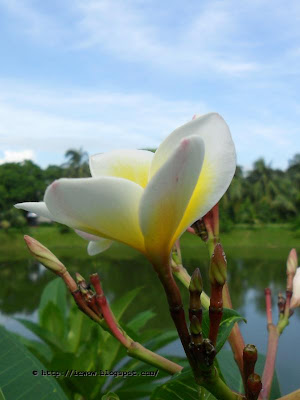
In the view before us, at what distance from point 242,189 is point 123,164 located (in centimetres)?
1348

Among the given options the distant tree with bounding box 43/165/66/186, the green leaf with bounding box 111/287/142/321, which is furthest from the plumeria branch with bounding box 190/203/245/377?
the distant tree with bounding box 43/165/66/186

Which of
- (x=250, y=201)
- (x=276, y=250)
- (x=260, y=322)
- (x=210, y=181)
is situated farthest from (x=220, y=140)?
(x=250, y=201)

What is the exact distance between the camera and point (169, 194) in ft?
0.62

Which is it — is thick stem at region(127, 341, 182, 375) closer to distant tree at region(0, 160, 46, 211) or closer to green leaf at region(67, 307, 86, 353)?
green leaf at region(67, 307, 86, 353)

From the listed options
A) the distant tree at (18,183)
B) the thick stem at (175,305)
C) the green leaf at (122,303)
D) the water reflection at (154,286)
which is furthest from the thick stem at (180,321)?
the distant tree at (18,183)

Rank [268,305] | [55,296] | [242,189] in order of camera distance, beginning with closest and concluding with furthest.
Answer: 1. [268,305]
2. [55,296]
3. [242,189]

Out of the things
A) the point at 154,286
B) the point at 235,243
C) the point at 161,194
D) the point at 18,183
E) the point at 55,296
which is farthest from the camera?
the point at 18,183

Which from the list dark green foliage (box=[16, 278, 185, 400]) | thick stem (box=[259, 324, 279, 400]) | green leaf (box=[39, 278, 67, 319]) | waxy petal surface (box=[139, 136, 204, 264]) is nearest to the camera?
waxy petal surface (box=[139, 136, 204, 264])

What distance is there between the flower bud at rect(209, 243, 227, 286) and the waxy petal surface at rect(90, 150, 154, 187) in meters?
0.06

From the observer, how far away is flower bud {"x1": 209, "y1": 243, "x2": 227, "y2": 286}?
0.21m

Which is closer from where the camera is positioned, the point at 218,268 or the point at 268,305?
the point at 218,268

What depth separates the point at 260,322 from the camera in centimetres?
438

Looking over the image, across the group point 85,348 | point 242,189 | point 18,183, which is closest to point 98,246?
point 85,348

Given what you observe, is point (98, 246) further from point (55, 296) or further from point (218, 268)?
point (55, 296)
